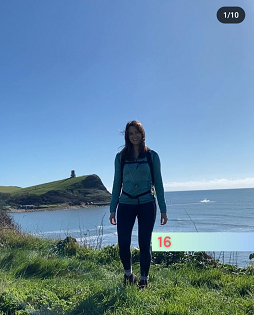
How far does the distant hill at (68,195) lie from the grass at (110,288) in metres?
85.0

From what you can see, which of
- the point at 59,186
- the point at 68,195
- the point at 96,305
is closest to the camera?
the point at 96,305

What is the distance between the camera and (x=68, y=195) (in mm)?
92250

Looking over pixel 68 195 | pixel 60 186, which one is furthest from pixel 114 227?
pixel 60 186

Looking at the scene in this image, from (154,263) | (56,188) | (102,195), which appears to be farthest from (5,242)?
(56,188)

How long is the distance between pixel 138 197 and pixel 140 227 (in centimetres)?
34

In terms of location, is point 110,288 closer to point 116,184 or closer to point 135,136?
point 116,184

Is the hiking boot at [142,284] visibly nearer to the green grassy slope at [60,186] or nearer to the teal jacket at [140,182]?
the teal jacket at [140,182]

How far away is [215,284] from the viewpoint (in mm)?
3336

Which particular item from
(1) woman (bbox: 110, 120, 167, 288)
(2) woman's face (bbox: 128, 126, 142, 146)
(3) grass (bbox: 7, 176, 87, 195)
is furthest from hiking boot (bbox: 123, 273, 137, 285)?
(3) grass (bbox: 7, 176, 87, 195)

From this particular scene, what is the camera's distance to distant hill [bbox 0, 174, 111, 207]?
87938 millimetres

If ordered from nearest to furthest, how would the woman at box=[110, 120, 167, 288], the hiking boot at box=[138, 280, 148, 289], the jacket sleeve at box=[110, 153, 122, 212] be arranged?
the hiking boot at box=[138, 280, 148, 289] → the woman at box=[110, 120, 167, 288] → the jacket sleeve at box=[110, 153, 122, 212]

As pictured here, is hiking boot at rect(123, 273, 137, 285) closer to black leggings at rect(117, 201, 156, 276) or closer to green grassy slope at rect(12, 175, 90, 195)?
black leggings at rect(117, 201, 156, 276)

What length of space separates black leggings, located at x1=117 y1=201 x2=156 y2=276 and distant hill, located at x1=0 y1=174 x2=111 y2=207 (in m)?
86.1

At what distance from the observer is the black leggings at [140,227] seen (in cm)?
313
